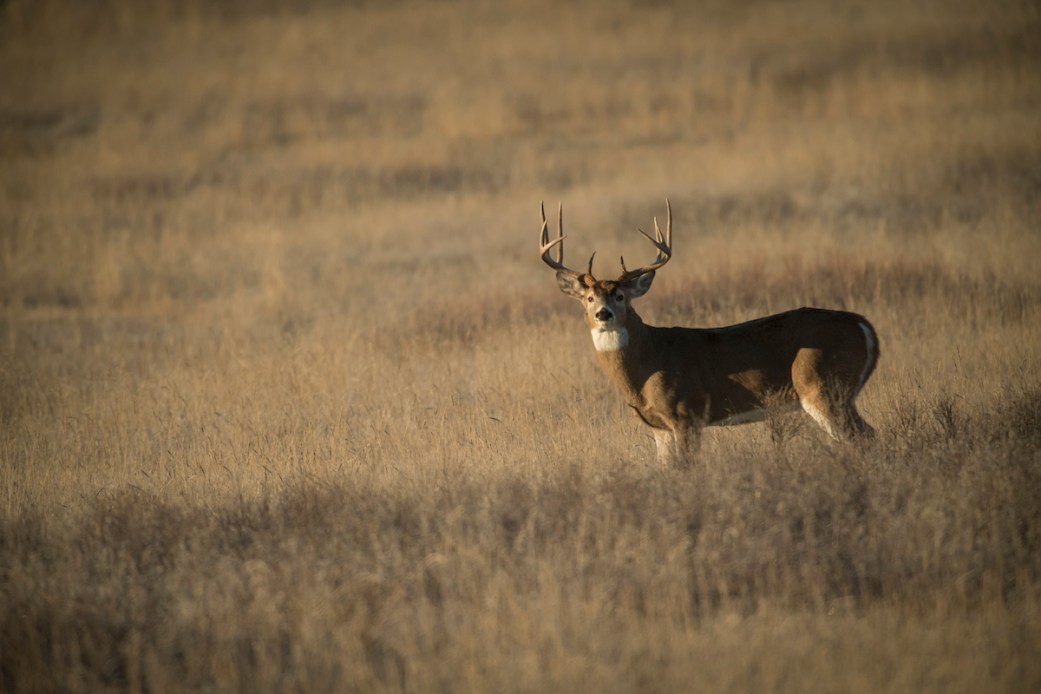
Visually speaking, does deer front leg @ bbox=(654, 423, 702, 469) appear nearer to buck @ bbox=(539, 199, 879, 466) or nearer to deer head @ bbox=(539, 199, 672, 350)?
buck @ bbox=(539, 199, 879, 466)

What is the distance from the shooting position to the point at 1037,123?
1953cm

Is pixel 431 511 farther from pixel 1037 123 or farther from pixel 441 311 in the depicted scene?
pixel 1037 123

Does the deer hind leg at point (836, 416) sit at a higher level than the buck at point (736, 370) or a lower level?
lower

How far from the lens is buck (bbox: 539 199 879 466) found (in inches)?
308

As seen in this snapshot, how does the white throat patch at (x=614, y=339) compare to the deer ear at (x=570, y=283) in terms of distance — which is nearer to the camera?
the white throat patch at (x=614, y=339)

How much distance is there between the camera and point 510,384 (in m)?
10.5

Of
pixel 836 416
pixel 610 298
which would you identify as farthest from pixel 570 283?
pixel 836 416

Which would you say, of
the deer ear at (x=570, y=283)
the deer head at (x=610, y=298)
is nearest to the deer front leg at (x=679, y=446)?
the deer head at (x=610, y=298)

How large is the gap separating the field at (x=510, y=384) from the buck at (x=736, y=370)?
0.27 metres

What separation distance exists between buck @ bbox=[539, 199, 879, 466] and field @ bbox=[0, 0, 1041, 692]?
0.27 metres

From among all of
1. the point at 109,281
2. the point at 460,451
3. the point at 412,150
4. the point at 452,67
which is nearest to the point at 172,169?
the point at 412,150

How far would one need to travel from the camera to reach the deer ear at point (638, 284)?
26.8 feet

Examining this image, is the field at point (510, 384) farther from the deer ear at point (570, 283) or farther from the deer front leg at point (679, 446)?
the deer ear at point (570, 283)

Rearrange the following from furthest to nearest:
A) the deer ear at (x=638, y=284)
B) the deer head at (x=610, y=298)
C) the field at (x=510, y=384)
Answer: the deer ear at (x=638, y=284), the deer head at (x=610, y=298), the field at (x=510, y=384)
